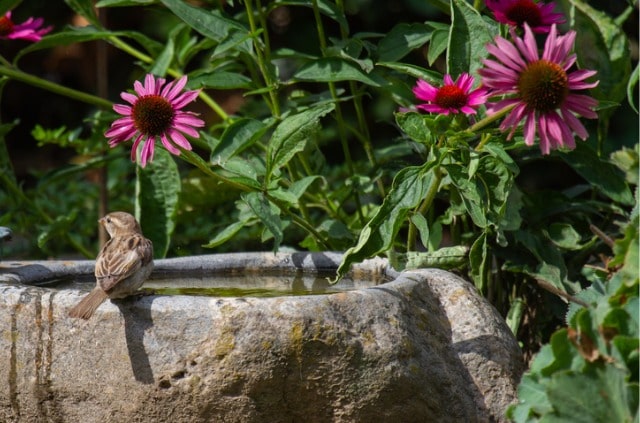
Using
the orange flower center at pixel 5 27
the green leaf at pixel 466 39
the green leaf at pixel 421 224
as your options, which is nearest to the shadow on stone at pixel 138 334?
the green leaf at pixel 421 224

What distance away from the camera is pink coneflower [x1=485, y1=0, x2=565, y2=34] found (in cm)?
362

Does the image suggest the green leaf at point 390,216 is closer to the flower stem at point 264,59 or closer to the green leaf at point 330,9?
the flower stem at point 264,59

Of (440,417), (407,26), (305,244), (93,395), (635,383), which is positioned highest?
(407,26)

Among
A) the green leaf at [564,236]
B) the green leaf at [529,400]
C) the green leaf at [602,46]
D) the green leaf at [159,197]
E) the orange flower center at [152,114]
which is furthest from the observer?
the green leaf at [159,197]

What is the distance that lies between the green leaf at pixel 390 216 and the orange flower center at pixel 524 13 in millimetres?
669

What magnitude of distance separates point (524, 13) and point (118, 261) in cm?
170

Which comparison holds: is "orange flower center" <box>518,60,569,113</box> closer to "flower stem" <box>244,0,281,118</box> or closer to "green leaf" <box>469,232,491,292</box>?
"green leaf" <box>469,232,491,292</box>

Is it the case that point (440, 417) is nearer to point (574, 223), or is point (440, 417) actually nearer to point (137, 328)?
point (137, 328)

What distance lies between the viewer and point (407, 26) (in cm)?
Result: 420

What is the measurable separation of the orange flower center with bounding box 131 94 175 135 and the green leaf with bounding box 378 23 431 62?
116cm

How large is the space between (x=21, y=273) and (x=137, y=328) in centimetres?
83

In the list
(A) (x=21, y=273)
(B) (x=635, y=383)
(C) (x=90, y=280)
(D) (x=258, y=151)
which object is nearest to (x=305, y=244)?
(D) (x=258, y=151)

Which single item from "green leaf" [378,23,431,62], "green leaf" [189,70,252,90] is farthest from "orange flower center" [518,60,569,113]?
"green leaf" [189,70,252,90]

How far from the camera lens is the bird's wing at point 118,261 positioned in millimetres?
3156
